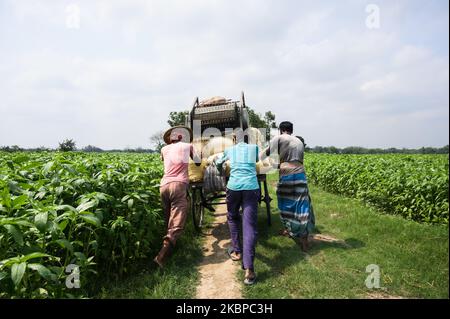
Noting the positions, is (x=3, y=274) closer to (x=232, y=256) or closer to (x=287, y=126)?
(x=232, y=256)

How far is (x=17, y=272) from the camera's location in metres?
2.41

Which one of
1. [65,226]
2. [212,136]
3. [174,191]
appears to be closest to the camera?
[65,226]

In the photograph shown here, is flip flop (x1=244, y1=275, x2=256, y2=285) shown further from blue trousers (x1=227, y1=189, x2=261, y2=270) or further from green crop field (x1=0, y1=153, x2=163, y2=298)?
green crop field (x1=0, y1=153, x2=163, y2=298)

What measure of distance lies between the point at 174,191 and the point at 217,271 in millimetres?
1503

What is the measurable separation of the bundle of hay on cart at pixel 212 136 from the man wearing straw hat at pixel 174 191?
75cm

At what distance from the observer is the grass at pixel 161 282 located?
365 centimetres

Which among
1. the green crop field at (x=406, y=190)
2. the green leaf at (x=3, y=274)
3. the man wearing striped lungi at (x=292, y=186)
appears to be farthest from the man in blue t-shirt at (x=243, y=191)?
the green crop field at (x=406, y=190)

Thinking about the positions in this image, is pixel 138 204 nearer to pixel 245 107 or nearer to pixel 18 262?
pixel 18 262

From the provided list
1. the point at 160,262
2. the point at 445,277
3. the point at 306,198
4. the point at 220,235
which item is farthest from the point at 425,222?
the point at 160,262

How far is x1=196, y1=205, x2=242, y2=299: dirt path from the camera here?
12.5ft

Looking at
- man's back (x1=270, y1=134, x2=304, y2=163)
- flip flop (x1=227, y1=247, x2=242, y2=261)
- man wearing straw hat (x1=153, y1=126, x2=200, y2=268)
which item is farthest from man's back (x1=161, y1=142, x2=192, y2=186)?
man's back (x1=270, y1=134, x2=304, y2=163)

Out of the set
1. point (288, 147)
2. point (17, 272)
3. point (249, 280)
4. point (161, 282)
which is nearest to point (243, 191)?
point (249, 280)
